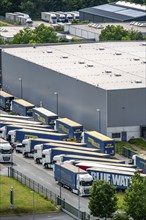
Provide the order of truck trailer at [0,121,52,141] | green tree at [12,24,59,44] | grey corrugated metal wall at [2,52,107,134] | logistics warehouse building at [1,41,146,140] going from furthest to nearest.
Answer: green tree at [12,24,59,44]
grey corrugated metal wall at [2,52,107,134]
truck trailer at [0,121,52,141]
logistics warehouse building at [1,41,146,140]

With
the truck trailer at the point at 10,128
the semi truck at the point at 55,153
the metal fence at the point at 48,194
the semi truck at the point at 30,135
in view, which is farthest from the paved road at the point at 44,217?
the truck trailer at the point at 10,128

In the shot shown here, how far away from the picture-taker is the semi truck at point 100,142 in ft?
380

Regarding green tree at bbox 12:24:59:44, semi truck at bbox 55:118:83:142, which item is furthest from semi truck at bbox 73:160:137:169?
green tree at bbox 12:24:59:44

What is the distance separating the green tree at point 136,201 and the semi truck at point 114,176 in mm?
9318

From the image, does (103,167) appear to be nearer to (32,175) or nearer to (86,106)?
(32,175)

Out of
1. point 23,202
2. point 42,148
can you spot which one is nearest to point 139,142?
point 42,148

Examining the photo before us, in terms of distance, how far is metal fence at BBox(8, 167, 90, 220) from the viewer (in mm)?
95500

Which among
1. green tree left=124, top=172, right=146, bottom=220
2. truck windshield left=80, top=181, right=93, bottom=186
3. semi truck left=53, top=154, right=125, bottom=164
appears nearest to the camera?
green tree left=124, top=172, right=146, bottom=220

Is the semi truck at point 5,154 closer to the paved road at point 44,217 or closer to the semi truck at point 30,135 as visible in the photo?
the semi truck at point 30,135

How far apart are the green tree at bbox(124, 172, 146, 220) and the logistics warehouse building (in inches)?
1179

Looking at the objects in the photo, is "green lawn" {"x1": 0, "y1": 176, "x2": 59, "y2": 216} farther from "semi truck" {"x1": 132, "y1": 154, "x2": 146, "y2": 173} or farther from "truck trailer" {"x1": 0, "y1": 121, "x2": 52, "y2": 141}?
"truck trailer" {"x1": 0, "y1": 121, "x2": 52, "y2": 141}

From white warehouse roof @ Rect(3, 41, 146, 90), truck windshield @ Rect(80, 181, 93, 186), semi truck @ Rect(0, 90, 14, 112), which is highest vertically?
white warehouse roof @ Rect(3, 41, 146, 90)

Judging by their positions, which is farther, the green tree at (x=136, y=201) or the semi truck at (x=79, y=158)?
the semi truck at (x=79, y=158)

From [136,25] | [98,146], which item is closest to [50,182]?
[98,146]
